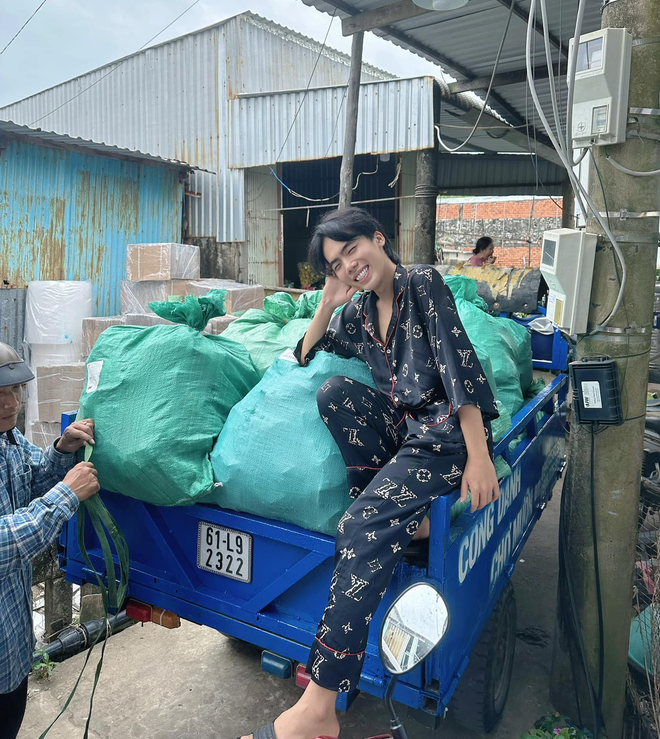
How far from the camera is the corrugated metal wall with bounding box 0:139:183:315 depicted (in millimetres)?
7738

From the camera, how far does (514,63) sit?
22.7 feet

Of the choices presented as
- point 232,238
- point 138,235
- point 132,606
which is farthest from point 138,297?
point 132,606

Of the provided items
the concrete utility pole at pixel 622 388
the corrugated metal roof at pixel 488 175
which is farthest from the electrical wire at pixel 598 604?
the corrugated metal roof at pixel 488 175

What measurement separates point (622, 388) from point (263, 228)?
8.72 meters

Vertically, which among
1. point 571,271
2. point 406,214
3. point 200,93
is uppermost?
point 200,93

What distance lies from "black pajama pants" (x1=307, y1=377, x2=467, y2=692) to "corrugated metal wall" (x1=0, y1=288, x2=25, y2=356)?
692 cm

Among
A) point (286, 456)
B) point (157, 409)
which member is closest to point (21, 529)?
point (157, 409)

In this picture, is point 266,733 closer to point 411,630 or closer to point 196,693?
point 411,630

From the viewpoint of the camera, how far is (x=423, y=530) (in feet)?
5.77

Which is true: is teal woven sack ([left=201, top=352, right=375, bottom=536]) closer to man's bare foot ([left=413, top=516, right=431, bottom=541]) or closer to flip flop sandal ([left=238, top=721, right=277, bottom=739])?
man's bare foot ([left=413, top=516, right=431, bottom=541])

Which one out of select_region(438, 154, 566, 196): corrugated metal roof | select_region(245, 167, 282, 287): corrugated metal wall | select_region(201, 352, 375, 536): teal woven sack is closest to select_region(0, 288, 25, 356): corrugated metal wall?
select_region(245, 167, 282, 287): corrugated metal wall

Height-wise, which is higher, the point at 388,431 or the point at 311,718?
the point at 388,431

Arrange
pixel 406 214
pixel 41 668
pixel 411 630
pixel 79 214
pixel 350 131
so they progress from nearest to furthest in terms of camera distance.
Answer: pixel 411 630 → pixel 41 668 → pixel 350 131 → pixel 79 214 → pixel 406 214

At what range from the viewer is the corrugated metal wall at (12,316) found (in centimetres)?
751
